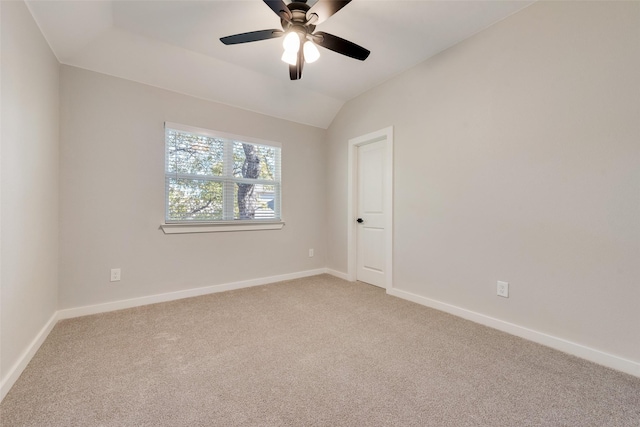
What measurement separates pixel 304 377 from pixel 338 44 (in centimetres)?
232

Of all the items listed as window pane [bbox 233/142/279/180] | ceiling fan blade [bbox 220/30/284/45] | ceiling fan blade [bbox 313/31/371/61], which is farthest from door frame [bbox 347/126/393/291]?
ceiling fan blade [bbox 220/30/284/45]

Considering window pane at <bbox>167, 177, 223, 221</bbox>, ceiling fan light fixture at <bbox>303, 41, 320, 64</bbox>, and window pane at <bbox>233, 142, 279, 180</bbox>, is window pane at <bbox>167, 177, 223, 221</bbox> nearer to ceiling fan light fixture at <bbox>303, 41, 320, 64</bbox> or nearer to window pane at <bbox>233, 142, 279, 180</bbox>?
window pane at <bbox>233, 142, 279, 180</bbox>

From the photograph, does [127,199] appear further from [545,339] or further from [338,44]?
[545,339]

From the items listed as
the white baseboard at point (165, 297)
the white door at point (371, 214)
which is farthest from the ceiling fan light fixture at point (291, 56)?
the white baseboard at point (165, 297)

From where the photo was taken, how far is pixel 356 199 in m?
3.76

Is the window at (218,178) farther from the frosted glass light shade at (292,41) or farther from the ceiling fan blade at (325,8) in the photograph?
the ceiling fan blade at (325,8)

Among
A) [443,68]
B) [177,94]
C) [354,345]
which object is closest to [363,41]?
[443,68]

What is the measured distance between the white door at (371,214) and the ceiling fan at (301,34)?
150cm

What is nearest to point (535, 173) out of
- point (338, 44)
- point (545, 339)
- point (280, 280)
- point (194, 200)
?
point (545, 339)

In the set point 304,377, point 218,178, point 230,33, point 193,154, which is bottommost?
point 304,377

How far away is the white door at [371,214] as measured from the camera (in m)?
3.39

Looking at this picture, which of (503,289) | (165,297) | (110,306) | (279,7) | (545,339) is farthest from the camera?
(165,297)

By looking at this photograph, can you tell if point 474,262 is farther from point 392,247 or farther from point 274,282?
point 274,282

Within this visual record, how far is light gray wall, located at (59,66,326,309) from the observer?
96.3 inches
